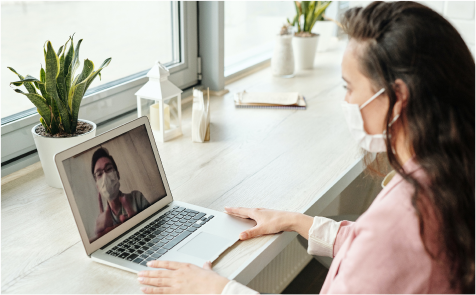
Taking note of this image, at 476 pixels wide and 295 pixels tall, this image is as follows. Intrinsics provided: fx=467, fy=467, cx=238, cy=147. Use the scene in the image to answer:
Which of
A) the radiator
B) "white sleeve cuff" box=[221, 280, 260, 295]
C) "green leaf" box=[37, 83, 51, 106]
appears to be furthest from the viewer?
the radiator

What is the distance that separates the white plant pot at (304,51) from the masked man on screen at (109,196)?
4.83 feet

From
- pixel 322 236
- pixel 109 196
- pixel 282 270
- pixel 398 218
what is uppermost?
pixel 398 218

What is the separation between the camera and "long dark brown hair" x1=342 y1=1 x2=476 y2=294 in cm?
69

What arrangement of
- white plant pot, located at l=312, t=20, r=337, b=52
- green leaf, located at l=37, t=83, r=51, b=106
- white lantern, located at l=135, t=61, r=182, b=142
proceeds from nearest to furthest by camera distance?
green leaf, located at l=37, t=83, r=51, b=106 → white lantern, located at l=135, t=61, r=182, b=142 → white plant pot, located at l=312, t=20, r=337, b=52

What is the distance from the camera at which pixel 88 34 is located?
1.52 meters

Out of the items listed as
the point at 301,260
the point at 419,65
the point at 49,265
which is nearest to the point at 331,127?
the point at 301,260

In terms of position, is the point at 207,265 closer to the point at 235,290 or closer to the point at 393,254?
the point at 235,290

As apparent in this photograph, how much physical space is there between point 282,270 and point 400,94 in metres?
1.25

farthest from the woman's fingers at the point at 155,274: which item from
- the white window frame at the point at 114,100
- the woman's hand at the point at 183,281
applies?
the white window frame at the point at 114,100

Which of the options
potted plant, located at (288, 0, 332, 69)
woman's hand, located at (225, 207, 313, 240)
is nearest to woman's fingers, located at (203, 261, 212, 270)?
woman's hand, located at (225, 207, 313, 240)

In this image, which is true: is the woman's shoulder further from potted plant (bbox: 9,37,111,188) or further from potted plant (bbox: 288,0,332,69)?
potted plant (bbox: 288,0,332,69)

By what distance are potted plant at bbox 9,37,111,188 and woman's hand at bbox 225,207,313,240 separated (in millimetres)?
450

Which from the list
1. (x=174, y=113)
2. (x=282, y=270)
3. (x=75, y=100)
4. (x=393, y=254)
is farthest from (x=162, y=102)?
(x=393, y=254)

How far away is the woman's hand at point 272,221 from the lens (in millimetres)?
1000
